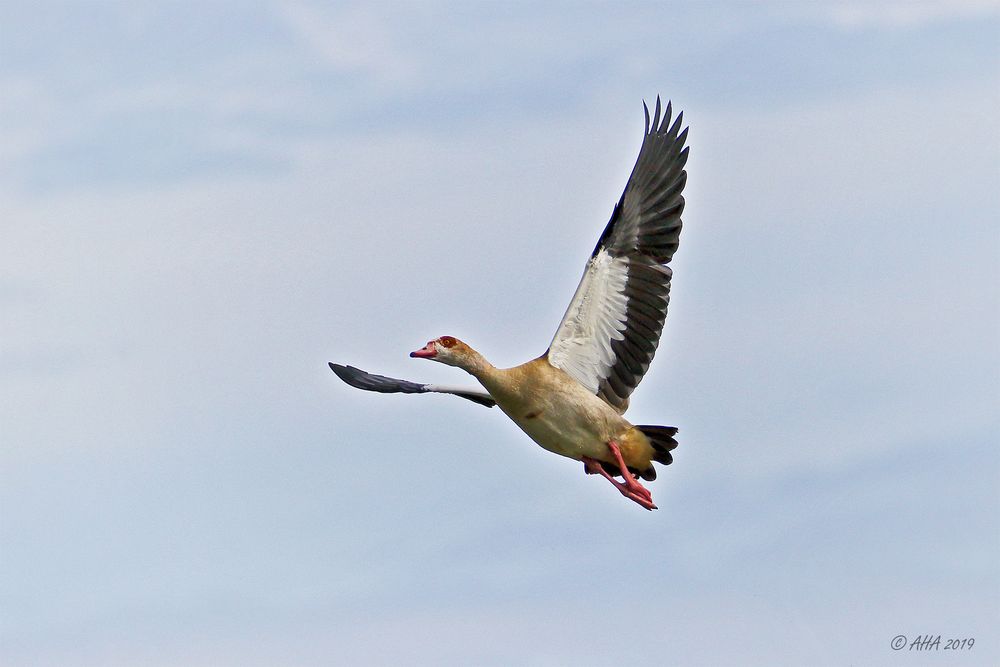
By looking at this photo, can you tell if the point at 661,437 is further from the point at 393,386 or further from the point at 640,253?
the point at 393,386

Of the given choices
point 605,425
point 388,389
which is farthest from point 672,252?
point 388,389

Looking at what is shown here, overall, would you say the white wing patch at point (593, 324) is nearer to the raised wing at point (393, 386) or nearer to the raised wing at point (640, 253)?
the raised wing at point (640, 253)

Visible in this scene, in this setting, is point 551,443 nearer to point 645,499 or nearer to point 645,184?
point 645,499

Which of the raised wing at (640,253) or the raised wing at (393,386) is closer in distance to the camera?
the raised wing at (640,253)

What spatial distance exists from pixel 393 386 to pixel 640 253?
10.6 feet

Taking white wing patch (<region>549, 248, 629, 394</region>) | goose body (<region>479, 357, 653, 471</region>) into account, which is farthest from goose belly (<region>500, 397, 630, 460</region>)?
white wing patch (<region>549, 248, 629, 394</region>)

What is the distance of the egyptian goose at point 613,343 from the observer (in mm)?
18984

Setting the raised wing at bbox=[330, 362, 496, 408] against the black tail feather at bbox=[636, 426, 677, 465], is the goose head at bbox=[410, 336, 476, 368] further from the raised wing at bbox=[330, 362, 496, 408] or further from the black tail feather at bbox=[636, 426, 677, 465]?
the black tail feather at bbox=[636, 426, 677, 465]

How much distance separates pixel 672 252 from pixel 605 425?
1.83 m

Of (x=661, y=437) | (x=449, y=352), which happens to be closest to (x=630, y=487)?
(x=661, y=437)

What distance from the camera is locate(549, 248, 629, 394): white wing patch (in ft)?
62.8

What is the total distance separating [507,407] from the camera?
1911cm

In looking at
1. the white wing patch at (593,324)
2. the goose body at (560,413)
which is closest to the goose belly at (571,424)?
the goose body at (560,413)

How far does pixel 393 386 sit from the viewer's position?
20.7 m
